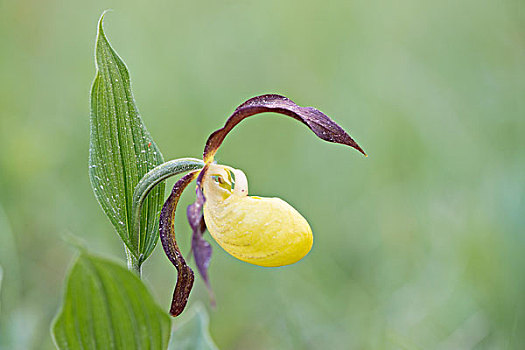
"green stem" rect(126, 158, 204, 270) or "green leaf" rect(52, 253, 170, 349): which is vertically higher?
"green stem" rect(126, 158, 204, 270)

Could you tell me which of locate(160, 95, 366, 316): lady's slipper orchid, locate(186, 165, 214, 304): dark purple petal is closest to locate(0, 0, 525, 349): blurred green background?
locate(160, 95, 366, 316): lady's slipper orchid

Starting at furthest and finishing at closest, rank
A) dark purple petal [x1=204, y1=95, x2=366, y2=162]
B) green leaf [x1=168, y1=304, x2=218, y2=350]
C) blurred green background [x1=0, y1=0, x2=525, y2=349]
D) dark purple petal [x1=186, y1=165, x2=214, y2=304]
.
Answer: blurred green background [x1=0, y1=0, x2=525, y2=349] < green leaf [x1=168, y1=304, x2=218, y2=350] < dark purple petal [x1=204, y1=95, x2=366, y2=162] < dark purple petal [x1=186, y1=165, x2=214, y2=304]

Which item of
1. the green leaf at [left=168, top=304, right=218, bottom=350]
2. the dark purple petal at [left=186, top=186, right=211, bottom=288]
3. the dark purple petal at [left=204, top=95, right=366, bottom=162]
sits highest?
the dark purple petal at [left=204, top=95, right=366, bottom=162]

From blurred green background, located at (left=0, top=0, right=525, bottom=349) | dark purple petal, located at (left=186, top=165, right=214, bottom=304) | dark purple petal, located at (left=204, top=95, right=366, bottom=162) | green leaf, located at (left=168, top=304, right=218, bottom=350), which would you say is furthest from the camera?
blurred green background, located at (left=0, top=0, right=525, bottom=349)

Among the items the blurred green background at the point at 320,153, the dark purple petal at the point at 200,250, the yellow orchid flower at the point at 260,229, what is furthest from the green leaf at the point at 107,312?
the blurred green background at the point at 320,153

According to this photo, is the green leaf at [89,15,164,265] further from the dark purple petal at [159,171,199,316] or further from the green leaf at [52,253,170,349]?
the green leaf at [52,253,170,349]

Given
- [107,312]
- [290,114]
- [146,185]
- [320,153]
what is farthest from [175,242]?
[320,153]

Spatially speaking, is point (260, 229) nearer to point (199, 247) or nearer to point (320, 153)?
point (199, 247)
